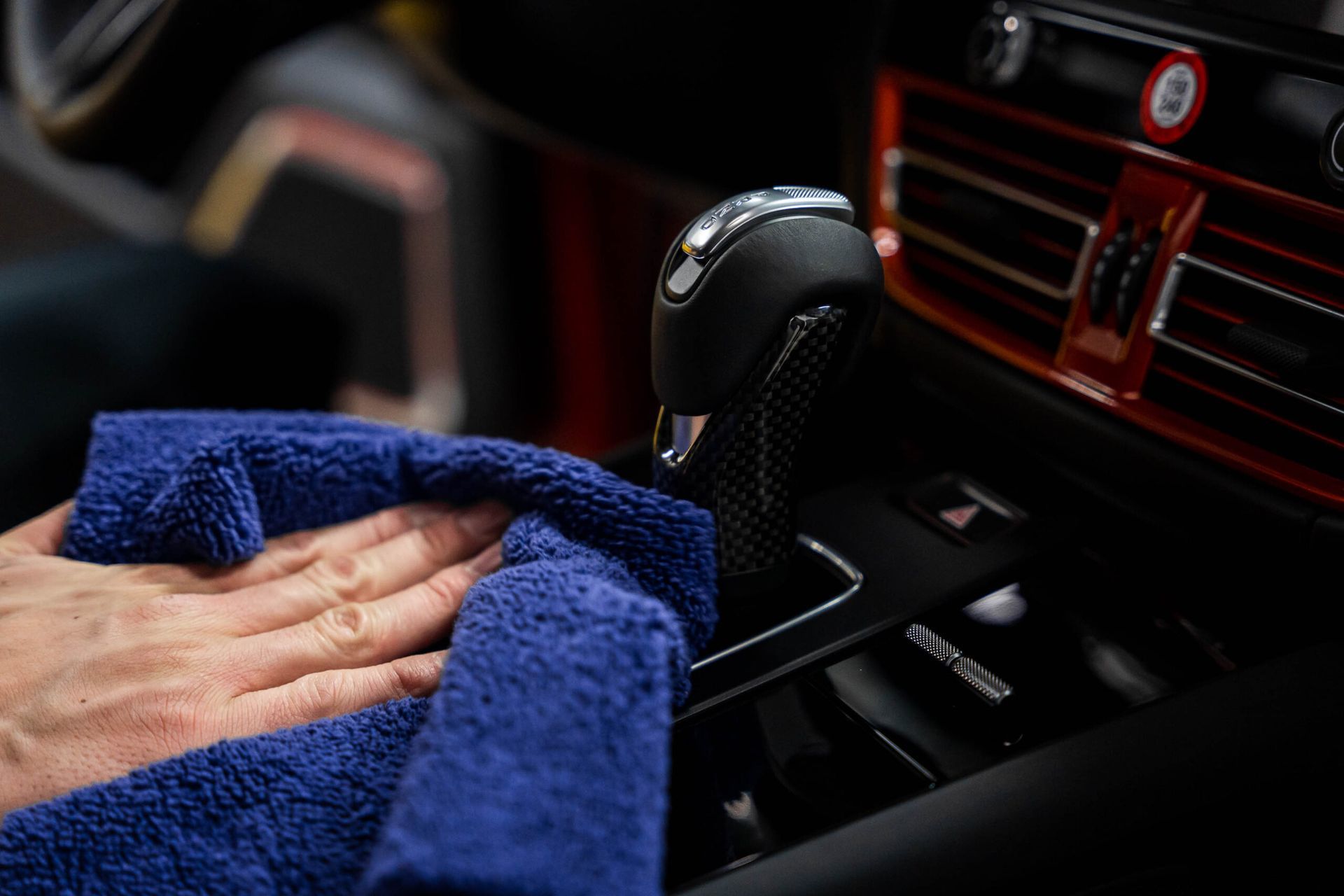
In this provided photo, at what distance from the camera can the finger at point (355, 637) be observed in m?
0.45

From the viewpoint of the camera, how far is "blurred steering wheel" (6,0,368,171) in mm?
584

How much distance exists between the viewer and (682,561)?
0.42 metres

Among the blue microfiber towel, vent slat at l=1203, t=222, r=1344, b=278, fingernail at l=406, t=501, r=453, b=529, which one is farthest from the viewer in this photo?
fingernail at l=406, t=501, r=453, b=529

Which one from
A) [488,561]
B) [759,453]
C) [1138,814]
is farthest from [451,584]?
[1138,814]

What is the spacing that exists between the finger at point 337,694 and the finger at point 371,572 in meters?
0.06

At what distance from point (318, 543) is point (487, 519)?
0.08 meters

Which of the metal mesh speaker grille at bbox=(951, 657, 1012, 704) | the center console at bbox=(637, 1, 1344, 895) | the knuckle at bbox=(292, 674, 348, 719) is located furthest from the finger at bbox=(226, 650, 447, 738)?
the metal mesh speaker grille at bbox=(951, 657, 1012, 704)

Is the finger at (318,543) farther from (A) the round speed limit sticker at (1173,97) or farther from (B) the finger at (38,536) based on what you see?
(A) the round speed limit sticker at (1173,97)

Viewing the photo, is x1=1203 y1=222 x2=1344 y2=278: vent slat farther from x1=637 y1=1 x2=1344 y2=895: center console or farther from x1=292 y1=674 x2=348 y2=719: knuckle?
x1=292 y1=674 x2=348 y2=719: knuckle

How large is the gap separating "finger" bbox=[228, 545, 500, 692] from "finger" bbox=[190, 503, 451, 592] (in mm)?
46

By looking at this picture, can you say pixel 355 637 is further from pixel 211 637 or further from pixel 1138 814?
pixel 1138 814

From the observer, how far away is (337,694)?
16.6 inches

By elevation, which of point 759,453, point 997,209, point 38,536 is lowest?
point 38,536

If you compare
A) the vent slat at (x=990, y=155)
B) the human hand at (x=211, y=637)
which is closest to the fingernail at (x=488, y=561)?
the human hand at (x=211, y=637)
